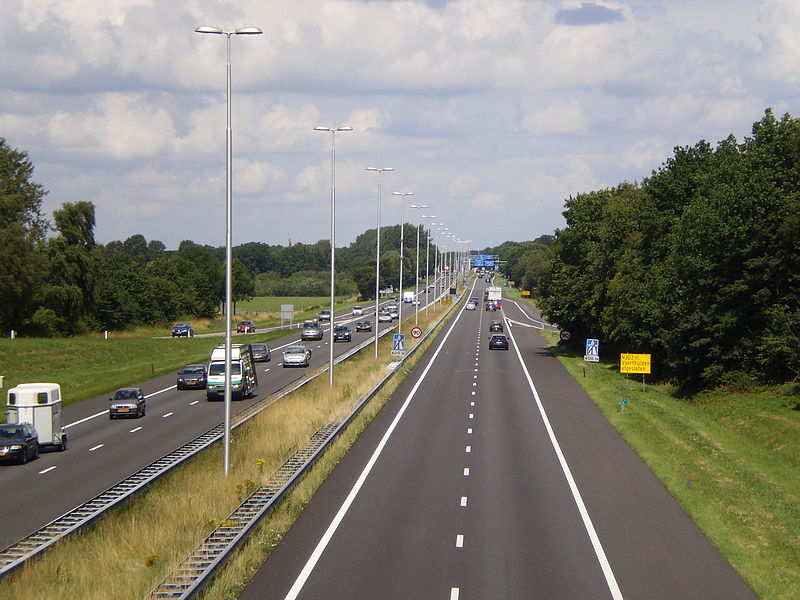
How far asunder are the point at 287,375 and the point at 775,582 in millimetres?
47333

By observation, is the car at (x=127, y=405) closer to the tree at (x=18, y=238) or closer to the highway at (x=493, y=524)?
the highway at (x=493, y=524)

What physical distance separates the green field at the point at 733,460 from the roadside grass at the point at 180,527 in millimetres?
9576

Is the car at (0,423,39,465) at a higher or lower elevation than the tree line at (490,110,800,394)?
lower

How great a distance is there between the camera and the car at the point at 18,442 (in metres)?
31.9

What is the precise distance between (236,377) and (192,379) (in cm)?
776

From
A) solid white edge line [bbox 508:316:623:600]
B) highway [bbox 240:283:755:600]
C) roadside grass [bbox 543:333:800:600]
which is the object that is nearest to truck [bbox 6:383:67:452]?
highway [bbox 240:283:755:600]

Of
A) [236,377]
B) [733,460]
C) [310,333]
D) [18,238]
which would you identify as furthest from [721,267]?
[18,238]

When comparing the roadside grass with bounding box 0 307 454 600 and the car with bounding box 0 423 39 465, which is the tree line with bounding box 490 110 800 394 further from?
the car with bounding box 0 423 39 465

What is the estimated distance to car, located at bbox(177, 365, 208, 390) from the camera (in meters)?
55.8

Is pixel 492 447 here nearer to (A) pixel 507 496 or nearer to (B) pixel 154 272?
(A) pixel 507 496

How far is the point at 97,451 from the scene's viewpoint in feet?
112

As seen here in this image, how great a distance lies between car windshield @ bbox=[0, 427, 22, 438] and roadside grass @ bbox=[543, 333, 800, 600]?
2144cm

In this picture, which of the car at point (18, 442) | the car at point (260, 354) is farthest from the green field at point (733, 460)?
the car at point (260, 354)

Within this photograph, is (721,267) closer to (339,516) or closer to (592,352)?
(592,352)
